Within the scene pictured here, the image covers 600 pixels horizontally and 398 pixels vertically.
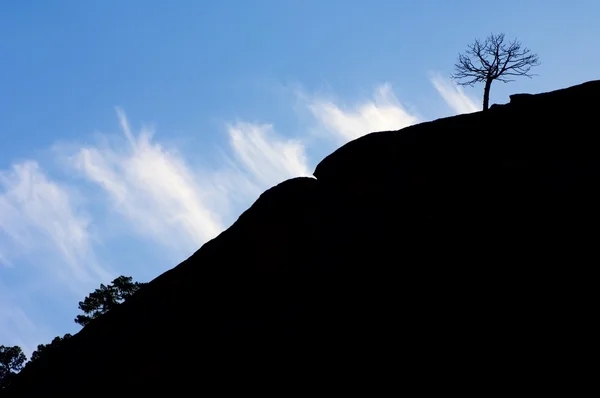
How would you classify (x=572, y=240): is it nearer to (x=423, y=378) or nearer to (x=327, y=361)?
(x=423, y=378)

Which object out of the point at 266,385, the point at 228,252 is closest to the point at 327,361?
the point at 266,385

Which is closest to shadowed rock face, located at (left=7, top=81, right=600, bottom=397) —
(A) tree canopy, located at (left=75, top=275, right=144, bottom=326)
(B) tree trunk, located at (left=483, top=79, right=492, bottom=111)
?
(B) tree trunk, located at (left=483, top=79, right=492, bottom=111)

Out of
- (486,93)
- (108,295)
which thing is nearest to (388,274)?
(486,93)

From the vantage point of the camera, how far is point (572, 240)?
29.5ft

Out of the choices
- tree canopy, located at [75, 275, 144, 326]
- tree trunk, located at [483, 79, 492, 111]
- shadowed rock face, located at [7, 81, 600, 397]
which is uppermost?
tree canopy, located at [75, 275, 144, 326]

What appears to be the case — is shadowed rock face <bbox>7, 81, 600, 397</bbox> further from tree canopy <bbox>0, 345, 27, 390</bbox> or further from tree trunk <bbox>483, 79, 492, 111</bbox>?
tree canopy <bbox>0, 345, 27, 390</bbox>

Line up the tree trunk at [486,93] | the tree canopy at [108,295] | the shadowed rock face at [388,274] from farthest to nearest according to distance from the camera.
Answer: the tree canopy at [108,295] < the tree trunk at [486,93] < the shadowed rock face at [388,274]

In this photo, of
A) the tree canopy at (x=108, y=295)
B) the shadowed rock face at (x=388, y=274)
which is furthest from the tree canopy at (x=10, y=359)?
the shadowed rock face at (x=388, y=274)

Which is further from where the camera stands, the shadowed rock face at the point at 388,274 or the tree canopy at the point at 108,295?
the tree canopy at the point at 108,295

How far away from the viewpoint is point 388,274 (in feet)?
32.4

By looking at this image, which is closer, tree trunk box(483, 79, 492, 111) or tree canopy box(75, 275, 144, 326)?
tree trunk box(483, 79, 492, 111)

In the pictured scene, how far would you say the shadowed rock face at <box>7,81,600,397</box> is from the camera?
28.2 ft

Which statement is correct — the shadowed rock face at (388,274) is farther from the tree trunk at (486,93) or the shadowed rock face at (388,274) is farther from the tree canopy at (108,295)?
the tree canopy at (108,295)

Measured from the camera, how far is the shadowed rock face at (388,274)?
8.59m
